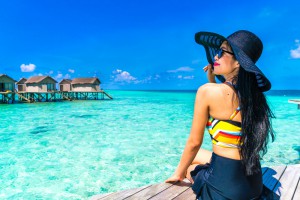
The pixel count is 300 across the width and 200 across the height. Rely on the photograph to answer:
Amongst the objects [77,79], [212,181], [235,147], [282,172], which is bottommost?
[282,172]

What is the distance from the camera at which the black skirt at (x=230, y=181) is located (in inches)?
57.3

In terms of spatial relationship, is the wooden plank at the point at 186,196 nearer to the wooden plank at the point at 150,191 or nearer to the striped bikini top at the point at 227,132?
the wooden plank at the point at 150,191

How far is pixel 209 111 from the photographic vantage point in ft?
4.77

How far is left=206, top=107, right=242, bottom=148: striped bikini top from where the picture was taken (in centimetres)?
143

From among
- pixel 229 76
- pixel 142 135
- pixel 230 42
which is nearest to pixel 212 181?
pixel 229 76

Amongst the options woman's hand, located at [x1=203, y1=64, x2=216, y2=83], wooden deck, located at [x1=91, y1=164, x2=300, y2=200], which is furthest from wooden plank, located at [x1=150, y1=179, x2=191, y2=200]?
woman's hand, located at [x1=203, y1=64, x2=216, y2=83]

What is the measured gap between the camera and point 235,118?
142 cm

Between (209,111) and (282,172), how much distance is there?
1.94 meters

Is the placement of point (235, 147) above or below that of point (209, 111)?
below

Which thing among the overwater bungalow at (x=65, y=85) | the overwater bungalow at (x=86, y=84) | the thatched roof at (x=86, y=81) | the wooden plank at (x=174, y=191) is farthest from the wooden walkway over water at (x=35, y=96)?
A: the wooden plank at (x=174, y=191)

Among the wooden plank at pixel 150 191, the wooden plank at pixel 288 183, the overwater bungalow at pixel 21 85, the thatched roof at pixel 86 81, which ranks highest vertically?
the thatched roof at pixel 86 81

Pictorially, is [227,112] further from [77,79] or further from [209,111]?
[77,79]

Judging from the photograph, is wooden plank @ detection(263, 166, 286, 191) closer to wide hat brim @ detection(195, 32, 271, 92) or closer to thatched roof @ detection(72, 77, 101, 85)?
wide hat brim @ detection(195, 32, 271, 92)

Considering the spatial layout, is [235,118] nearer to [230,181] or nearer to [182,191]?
[230,181]
